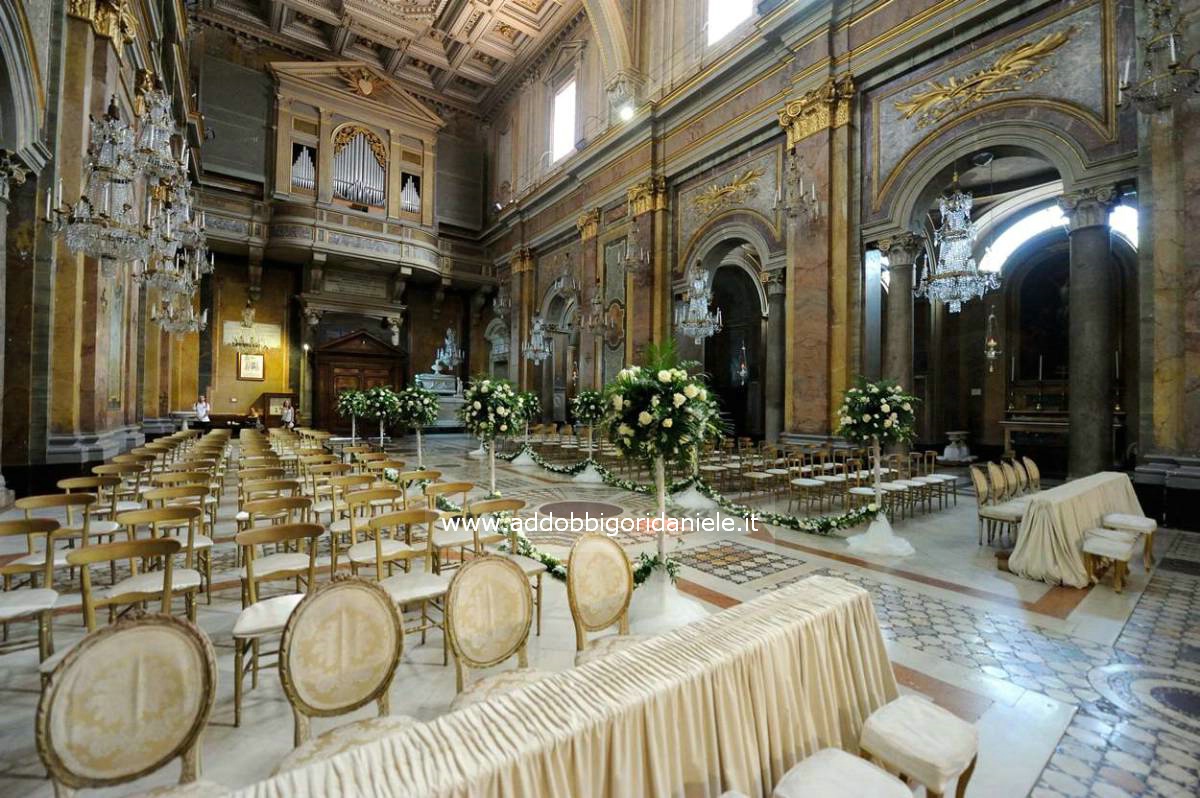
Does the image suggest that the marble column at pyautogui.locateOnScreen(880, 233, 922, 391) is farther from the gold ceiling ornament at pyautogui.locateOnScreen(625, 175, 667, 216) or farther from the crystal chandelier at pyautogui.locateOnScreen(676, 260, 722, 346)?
the gold ceiling ornament at pyautogui.locateOnScreen(625, 175, 667, 216)

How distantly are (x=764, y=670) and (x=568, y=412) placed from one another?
16.4 meters

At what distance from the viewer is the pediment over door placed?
1906 cm

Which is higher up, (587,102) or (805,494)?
(587,102)

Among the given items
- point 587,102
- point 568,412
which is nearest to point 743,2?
point 587,102

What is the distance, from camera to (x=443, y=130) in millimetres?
21609

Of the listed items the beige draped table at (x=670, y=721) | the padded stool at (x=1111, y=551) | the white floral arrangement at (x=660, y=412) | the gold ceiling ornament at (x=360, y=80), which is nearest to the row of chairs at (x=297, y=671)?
the beige draped table at (x=670, y=721)

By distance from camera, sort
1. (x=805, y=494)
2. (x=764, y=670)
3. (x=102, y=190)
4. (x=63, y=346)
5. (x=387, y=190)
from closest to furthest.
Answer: (x=764, y=670) < (x=102, y=190) < (x=63, y=346) < (x=805, y=494) < (x=387, y=190)

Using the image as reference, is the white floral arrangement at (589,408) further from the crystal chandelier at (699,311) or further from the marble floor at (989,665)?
the marble floor at (989,665)

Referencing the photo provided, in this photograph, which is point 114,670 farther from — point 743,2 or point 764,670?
point 743,2

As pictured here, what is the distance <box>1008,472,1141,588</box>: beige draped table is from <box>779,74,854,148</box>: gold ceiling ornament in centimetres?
735

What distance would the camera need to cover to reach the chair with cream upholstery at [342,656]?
1816mm

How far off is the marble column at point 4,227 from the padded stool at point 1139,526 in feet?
37.6

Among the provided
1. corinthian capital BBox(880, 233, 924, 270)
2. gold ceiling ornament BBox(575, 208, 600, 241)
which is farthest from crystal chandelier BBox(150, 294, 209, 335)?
corinthian capital BBox(880, 233, 924, 270)

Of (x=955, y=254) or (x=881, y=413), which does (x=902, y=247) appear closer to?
(x=955, y=254)
